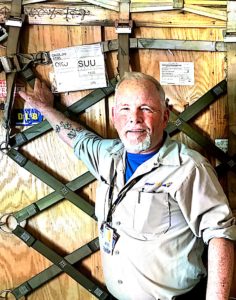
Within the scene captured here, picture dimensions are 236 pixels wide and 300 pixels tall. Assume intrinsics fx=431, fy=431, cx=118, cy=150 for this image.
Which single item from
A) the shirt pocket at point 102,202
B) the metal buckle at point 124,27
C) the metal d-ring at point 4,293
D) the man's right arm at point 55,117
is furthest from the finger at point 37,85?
the metal d-ring at point 4,293

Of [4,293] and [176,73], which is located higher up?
[176,73]

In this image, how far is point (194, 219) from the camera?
130 cm

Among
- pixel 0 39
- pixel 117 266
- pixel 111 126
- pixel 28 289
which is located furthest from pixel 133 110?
pixel 28 289

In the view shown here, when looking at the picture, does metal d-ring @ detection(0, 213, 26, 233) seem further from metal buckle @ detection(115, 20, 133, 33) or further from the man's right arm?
metal buckle @ detection(115, 20, 133, 33)

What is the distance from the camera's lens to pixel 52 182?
1696 millimetres

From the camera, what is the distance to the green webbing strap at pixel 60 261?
1.71 meters

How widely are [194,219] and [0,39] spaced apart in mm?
1008

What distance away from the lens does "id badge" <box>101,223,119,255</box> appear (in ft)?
4.64

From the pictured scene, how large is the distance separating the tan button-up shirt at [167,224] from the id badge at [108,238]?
1cm

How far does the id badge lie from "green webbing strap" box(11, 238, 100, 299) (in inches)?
11.0

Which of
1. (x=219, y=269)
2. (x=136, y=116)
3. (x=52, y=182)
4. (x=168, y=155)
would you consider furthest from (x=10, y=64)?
(x=219, y=269)

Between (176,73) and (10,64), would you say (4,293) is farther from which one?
(176,73)

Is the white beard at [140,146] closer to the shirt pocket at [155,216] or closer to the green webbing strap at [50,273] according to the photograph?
the shirt pocket at [155,216]

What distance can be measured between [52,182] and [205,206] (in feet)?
2.17
